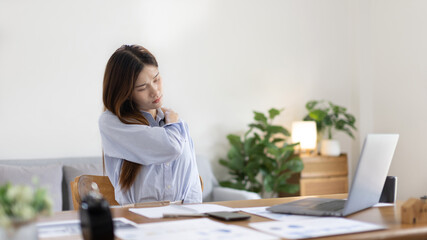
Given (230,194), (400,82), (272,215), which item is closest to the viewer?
(272,215)

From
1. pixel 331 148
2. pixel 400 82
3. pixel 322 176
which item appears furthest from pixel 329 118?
pixel 400 82

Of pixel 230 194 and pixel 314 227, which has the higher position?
pixel 314 227

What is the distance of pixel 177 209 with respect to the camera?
164cm

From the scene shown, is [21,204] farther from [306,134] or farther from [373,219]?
[306,134]

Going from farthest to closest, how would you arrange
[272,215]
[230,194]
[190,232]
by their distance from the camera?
[230,194], [272,215], [190,232]

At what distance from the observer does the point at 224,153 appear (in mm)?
4516

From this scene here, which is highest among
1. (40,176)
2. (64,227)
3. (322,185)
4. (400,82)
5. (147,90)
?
(400,82)

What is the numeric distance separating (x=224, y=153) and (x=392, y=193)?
273 centimetres

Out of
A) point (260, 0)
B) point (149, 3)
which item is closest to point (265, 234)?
point (149, 3)

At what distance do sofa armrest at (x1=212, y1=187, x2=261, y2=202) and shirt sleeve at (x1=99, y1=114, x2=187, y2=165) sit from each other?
170cm

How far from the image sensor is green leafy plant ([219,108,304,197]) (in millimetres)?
4227

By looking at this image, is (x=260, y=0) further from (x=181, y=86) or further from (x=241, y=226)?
(x=241, y=226)

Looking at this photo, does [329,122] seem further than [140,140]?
Yes

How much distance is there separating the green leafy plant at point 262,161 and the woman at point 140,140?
6.94 ft
